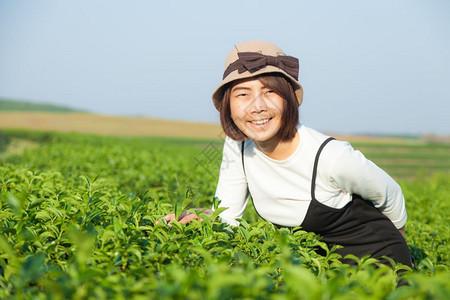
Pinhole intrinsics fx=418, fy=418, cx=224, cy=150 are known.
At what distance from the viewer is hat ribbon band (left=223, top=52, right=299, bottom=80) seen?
104 inches

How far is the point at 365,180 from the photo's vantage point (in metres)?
2.59

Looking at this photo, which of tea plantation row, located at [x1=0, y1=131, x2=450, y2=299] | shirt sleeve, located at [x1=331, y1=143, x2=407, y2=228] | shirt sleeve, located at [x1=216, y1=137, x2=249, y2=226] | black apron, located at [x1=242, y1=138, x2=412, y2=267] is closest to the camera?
tea plantation row, located at [x1=0, y1=131, x2=450, y2=299]

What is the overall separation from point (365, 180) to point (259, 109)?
795 millimetres

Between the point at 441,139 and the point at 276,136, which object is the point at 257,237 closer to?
the point at 276,136

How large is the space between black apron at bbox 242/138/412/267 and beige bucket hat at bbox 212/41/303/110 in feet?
2.60

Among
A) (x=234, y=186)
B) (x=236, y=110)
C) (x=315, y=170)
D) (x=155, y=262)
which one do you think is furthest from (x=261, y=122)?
(x=155, y=262)

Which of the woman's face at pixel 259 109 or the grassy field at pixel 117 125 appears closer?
the woman's face at pixel 259 109

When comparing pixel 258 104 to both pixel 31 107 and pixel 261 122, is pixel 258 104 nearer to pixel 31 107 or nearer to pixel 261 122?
pixel 261 122

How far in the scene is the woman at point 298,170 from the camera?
8.66 ft

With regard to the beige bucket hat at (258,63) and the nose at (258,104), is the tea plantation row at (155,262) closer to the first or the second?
the nose at (258,104)

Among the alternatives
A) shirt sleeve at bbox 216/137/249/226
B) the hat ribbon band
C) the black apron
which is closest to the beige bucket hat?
the hat ribbon band

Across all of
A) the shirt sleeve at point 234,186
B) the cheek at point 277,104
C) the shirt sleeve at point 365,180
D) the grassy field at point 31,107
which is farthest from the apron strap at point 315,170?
the grassy field at point 31,107

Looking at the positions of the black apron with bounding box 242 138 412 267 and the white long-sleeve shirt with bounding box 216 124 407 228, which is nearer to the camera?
the white long-sleeve shirt with bounding box 216 124 407 228

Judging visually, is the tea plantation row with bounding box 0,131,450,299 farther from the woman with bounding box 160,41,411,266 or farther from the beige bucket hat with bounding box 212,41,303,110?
the beige bucket hat with bounding box 212,41,303,110
